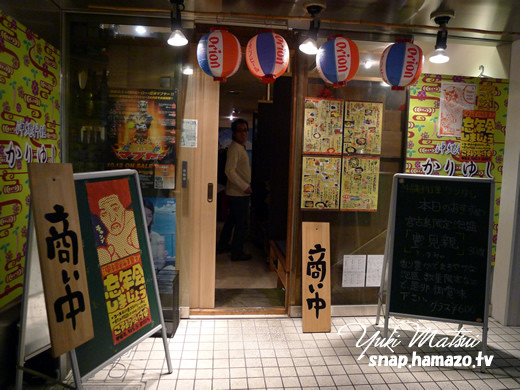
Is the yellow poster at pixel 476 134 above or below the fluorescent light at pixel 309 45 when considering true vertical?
below

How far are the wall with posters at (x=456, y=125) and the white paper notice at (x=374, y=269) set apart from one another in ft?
2.99

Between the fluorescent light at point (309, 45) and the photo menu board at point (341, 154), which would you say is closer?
the fluorescent light at point (309, 45)

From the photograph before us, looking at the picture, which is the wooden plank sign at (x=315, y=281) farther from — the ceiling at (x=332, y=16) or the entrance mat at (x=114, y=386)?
the ceiling at (x=332, y=16)

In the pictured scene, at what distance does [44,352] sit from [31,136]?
146 cm

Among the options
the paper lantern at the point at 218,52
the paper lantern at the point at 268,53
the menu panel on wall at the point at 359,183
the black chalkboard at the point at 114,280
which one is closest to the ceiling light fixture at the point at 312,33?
the paper lantern at the point at 268,53

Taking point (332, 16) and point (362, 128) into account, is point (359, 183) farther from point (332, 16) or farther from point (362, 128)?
point (332, 16)

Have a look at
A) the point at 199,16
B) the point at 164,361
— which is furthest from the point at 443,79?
the point at 164,361

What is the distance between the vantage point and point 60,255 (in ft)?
6.38

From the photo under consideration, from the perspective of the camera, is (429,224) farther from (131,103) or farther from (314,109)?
(131,103)

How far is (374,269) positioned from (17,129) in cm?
322

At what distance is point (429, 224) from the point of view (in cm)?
318

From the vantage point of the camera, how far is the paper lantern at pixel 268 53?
9.31 ft

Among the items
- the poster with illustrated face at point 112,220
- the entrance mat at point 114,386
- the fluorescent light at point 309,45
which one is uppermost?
the fluorescent light at point 309,45

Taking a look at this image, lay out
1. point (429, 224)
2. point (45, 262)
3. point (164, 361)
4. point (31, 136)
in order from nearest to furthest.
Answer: point (45, 262) < point (31, 136) < point (164, 361) < point (429, 224)
